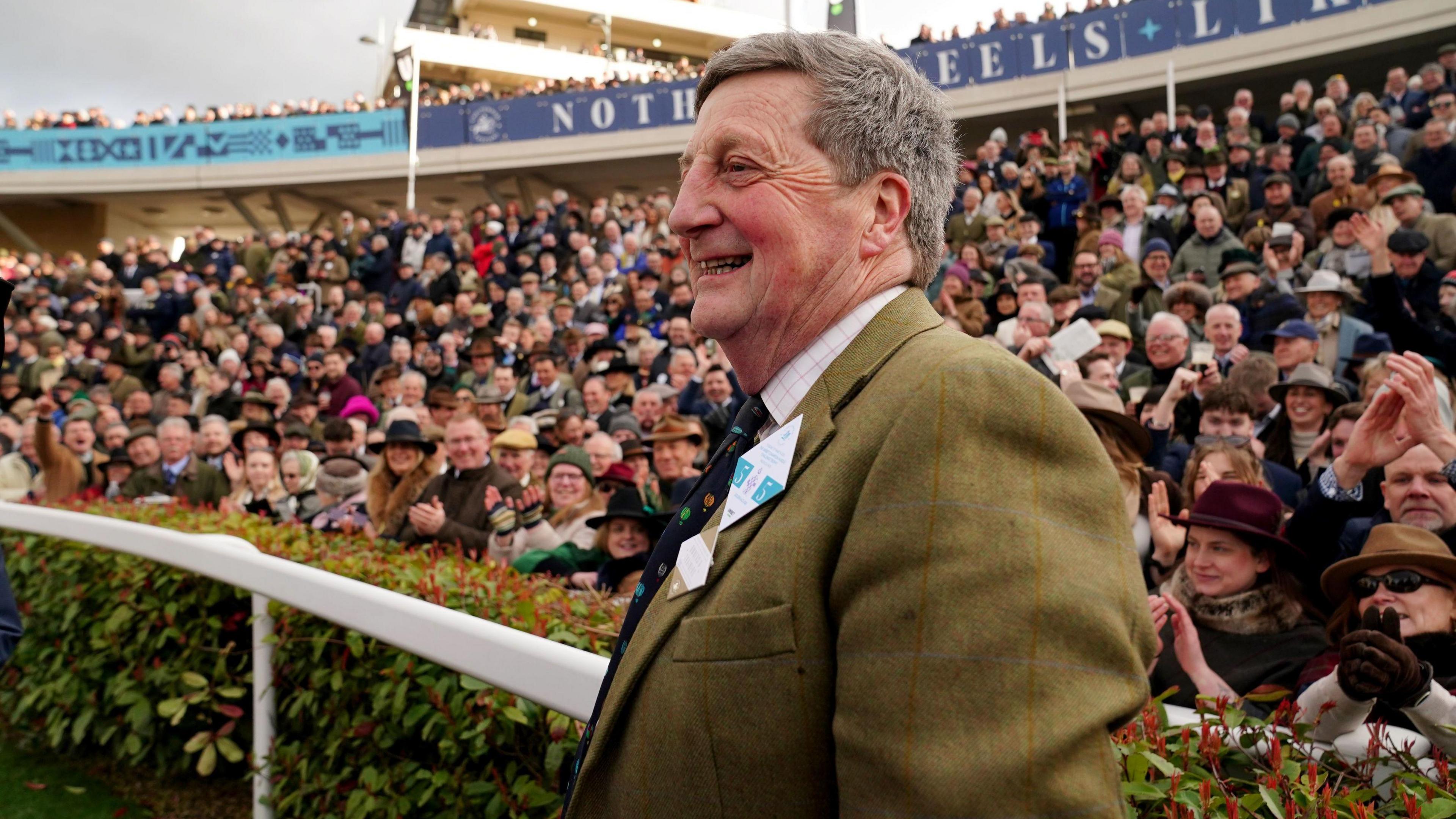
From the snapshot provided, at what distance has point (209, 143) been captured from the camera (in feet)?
90.4

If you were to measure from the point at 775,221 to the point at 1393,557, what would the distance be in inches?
91.6

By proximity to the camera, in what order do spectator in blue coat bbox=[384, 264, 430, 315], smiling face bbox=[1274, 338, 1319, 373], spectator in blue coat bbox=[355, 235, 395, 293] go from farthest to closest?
spectator in blue coat bbox=[355, 235, 395, 293]
spectator in blue coat bbox=[384, 264, 430, 315]
smiling face bbox=[1274, 338, 1319, 373]

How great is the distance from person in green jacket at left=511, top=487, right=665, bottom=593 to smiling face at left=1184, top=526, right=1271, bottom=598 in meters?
2.23

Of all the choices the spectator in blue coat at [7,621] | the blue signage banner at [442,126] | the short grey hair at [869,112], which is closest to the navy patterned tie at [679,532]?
the short grey hair at [869,112]

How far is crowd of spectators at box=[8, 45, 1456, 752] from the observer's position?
11.0 feet

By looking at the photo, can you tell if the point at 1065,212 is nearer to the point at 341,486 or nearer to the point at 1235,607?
the point at 341,486

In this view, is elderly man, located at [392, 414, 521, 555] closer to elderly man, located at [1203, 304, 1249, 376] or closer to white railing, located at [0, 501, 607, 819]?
white railing, located at [0, 501, 607, 819]

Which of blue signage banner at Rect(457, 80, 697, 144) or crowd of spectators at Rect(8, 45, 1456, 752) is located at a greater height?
blue signage banner at Rect(457, 80, 697, 144)

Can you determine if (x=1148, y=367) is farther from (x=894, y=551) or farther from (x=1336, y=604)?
(x=894, y=551)

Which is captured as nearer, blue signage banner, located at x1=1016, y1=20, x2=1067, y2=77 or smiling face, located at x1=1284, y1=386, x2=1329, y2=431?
smiling face, located at x1=1284, y1=386, x2=1329, y2=431

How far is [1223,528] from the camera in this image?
137 inches

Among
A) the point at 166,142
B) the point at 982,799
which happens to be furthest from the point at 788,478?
the point at 166,142

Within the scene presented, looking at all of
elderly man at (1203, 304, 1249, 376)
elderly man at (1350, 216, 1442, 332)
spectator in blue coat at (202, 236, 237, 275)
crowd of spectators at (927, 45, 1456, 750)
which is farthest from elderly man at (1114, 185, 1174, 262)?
spectator in blue coat at (202, 236, 237, 275)

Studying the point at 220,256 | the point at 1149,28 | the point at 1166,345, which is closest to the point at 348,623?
the point at 1166,345
